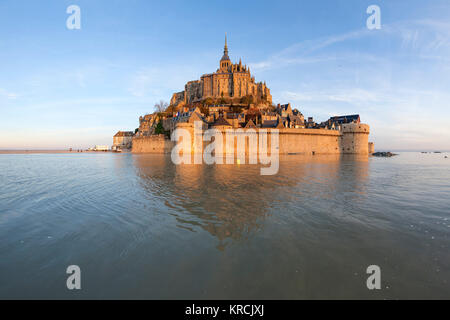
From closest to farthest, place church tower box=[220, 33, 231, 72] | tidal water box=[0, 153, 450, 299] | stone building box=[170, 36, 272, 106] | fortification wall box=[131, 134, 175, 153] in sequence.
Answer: tidal water box=[0, 153, 450, 299], fortification wall box=[131, 134, 175, 153], stone building box=[170, 36, 272, 106], church tower box=[220, 33, 231, 72]

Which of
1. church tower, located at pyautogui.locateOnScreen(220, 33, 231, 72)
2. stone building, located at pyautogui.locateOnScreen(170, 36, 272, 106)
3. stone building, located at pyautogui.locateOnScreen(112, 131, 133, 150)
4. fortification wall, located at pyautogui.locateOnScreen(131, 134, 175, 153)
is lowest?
fortification wall, located at pyautogui.locateOnScreen(131, 134, 175, 153)

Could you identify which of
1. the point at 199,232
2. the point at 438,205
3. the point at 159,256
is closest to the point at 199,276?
the point at 159,256

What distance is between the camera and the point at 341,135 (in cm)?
5441

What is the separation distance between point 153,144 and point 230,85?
32.1m

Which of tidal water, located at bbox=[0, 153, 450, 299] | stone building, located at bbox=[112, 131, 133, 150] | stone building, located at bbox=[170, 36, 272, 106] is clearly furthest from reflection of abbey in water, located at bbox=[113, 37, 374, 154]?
tidal water, located at bbox=[0, 153, 450, 299]

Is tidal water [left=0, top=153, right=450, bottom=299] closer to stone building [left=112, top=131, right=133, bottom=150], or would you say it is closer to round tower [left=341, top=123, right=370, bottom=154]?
round tower [left=341, top=123, right=370, bottom=154]

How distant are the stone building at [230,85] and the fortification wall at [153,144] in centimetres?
1905

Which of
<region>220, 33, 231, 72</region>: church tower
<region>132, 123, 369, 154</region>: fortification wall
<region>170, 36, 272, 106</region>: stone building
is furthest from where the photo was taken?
<region>220, 33, 231, 72</region>: church tower

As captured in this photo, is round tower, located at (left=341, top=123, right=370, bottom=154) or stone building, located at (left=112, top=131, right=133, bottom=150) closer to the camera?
round tower, located at (left=341, top=123, right=370, bottom=154)

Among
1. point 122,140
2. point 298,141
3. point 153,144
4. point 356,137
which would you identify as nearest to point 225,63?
point 153,144

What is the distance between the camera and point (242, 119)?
50906 millimetres

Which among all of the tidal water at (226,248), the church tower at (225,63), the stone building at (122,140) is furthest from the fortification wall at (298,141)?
the stone building at (122,140)

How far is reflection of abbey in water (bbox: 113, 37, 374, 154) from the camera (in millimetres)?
47344

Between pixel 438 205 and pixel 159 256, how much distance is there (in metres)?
10.1
